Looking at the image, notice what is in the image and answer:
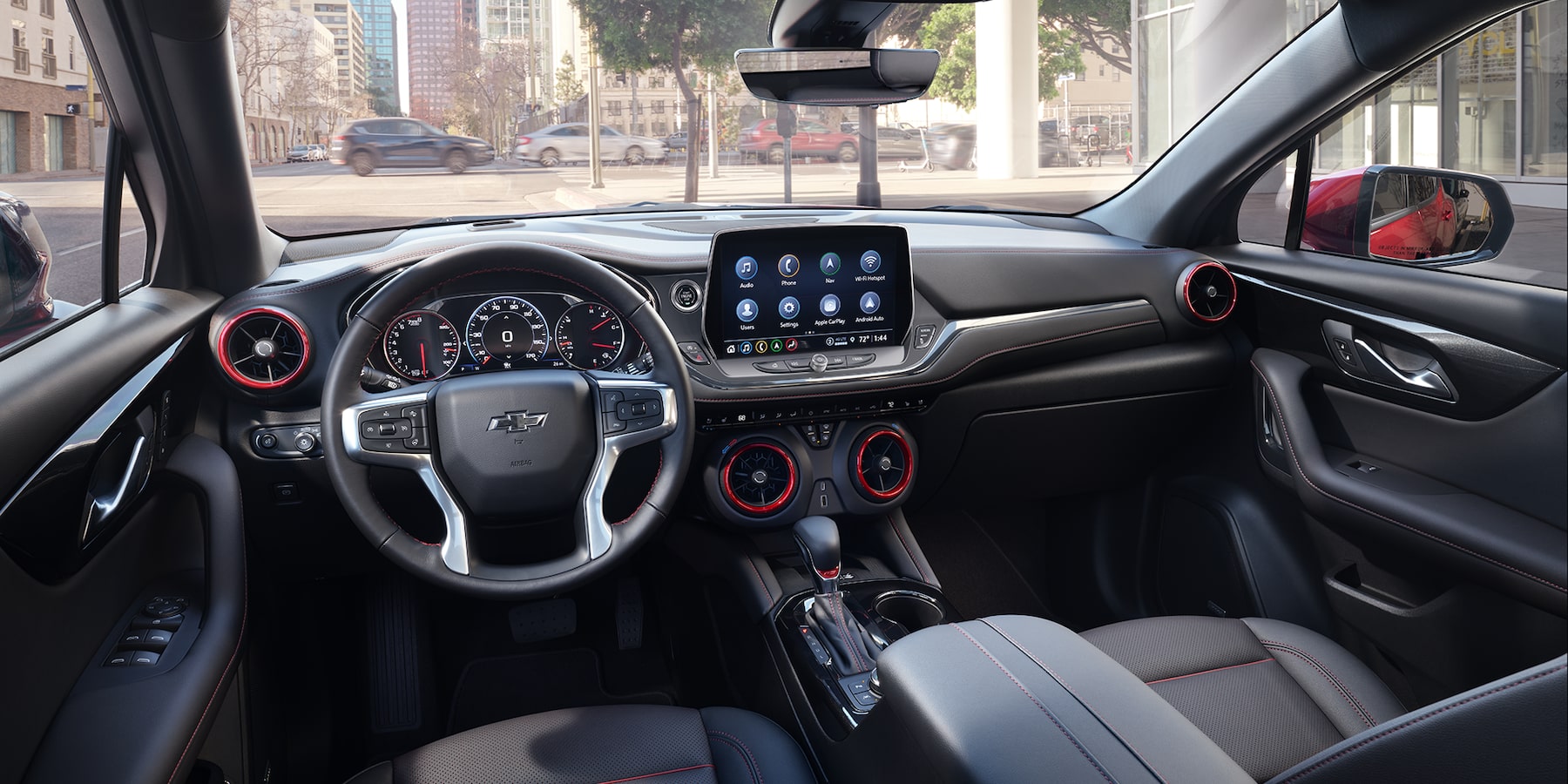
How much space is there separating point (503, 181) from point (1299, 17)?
84.5 inches

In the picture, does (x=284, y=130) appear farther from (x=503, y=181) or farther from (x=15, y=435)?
(x=15, y=435)

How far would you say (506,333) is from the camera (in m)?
2.36

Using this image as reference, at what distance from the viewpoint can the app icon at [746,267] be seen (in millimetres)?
2693

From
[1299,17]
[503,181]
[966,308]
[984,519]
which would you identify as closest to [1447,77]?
[1299,17]

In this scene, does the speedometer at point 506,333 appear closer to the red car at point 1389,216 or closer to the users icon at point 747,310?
the users icon at point 747,310

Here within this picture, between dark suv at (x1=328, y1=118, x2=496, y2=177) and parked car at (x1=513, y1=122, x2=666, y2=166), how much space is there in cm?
14

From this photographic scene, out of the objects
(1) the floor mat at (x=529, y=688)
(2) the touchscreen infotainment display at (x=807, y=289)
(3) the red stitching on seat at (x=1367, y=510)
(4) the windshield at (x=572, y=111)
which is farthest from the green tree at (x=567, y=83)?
(3) the red stitching on seat at (x=1367, y=510)

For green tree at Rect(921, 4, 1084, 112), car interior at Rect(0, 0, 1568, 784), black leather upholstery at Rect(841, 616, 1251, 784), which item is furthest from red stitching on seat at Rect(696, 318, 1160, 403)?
black leather upholstery at Rect(841, 616, 1251, 784)

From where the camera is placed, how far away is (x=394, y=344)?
7.39 ft

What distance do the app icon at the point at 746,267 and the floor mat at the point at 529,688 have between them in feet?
3.79

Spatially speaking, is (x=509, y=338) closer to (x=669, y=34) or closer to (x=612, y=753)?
(x=612, y=753)

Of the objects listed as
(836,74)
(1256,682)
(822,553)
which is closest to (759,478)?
(822,553)

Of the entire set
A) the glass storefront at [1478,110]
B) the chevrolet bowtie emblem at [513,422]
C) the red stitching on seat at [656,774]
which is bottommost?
the red stitching on seat at [656,774]

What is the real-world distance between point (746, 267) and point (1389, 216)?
1.57m
